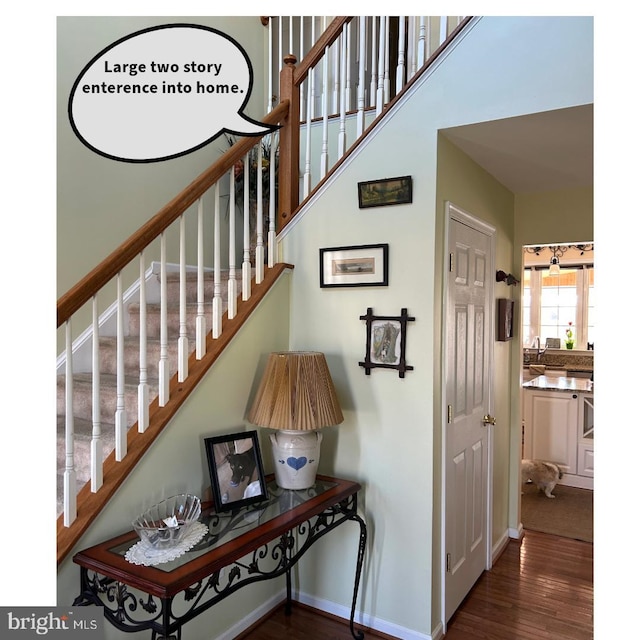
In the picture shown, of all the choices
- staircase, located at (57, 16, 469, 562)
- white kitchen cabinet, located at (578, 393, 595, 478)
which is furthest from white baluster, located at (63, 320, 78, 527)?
white kitchen cabinet, located at (578, 393, 595, 478)

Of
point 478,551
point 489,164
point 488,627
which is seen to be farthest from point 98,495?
point 489,164

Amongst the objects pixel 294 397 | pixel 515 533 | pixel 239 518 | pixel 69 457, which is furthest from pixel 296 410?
pixel 515 533

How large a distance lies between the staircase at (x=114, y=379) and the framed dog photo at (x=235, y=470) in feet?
1.16

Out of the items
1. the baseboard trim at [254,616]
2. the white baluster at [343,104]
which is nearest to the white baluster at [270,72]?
the white baluster at [343,104]

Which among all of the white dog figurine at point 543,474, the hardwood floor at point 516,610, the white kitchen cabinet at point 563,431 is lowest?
the hardwood floor at point 516,610

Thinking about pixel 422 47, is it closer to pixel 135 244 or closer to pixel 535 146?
pixel 535 146

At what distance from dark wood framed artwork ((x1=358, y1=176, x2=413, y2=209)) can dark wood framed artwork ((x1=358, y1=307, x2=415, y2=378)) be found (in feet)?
1.63

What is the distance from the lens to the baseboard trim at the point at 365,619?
2352 mm

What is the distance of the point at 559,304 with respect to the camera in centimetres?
612

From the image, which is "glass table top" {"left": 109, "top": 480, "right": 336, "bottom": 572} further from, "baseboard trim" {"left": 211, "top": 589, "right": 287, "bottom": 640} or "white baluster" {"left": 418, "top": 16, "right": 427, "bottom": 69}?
"white baluster" {"left": 418, "top": 16, "right": 427, "bottom": 69}

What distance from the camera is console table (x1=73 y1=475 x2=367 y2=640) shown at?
1507 millimetres

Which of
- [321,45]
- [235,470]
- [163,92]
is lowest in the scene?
[235,470]

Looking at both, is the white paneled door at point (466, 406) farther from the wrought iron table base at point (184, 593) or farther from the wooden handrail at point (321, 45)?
the wooden handrail at point (321, 45)

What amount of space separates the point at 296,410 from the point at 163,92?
1271 mm
